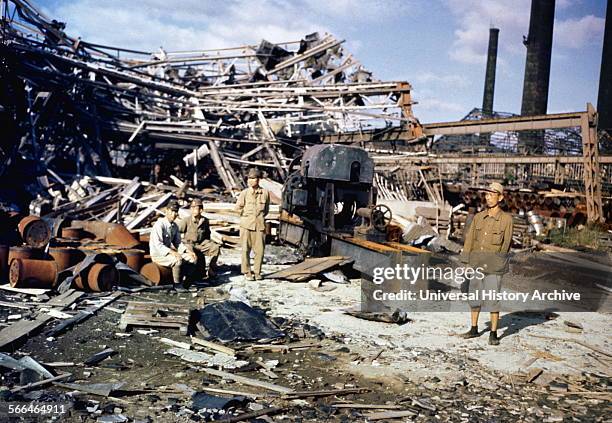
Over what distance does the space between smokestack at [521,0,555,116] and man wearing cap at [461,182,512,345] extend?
33.2 meters

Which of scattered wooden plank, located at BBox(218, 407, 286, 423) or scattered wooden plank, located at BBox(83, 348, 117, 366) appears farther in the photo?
scattered wooden plank, located at BBox(83, 348, 117, 366)

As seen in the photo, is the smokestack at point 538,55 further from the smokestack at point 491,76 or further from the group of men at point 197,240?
the group of men at point 197,240

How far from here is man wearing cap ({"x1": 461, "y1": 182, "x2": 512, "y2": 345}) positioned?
6406 mm

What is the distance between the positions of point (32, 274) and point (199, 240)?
2.78 m

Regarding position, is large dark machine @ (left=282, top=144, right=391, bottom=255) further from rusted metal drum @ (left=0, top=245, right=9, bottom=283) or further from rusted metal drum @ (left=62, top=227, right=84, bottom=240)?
rusted metal drum @ (left=0, top=245, right=9, bottom=283)

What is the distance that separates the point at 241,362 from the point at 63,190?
12825 mm

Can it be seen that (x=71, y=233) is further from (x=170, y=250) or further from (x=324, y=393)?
(x=324, y=393)

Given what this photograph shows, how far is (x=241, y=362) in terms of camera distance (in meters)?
5.46

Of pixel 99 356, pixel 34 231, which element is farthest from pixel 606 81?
pixel 99 356

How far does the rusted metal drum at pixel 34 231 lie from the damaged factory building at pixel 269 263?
0.12 feet

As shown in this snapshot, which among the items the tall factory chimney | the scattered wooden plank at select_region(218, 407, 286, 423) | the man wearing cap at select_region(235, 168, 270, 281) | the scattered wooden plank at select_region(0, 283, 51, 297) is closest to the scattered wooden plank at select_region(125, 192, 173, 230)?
the man wearing cap at select_region(235, 168, 270, 281)

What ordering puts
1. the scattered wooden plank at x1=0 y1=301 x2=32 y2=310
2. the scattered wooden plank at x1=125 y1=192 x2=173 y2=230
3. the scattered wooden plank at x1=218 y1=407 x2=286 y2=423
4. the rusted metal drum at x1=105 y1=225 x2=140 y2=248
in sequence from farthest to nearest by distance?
the scattered wooden plank at x1=125 y1=192 x2=173 y2=230
the rusted metal drum at x1=105 y1=225 x2=140 y2=248
the scattered wooden plank at x1=0 y1=301 x2=32 y2=310
the scattered wooden plank at x1=218 y1=407 x2=286 y2=423

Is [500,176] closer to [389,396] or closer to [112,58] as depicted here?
[112,58]

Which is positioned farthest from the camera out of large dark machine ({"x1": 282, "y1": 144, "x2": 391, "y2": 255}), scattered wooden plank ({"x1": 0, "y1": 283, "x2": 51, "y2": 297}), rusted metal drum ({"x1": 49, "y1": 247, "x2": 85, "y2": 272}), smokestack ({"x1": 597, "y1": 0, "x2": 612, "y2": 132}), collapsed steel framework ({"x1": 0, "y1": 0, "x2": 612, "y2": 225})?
smokestack ({"x1": 597, "y1": 0, "x2": 612, "y2": 132})
